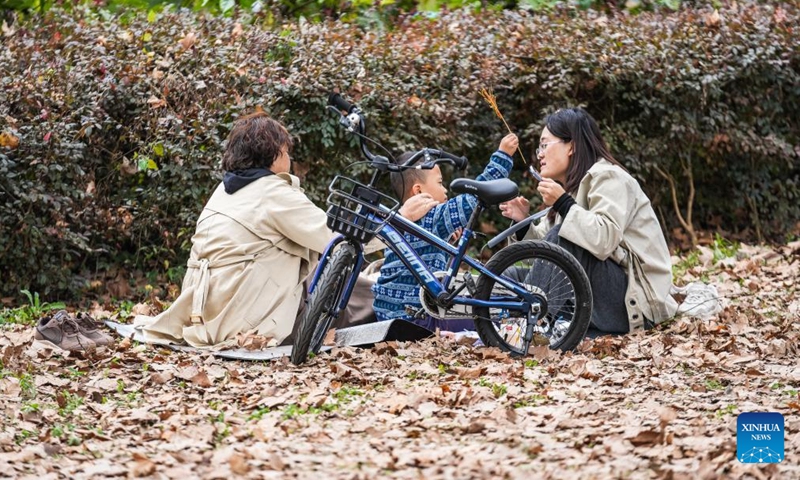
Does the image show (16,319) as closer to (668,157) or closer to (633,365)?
(633,365)

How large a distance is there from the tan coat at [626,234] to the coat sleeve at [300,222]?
1.28 m

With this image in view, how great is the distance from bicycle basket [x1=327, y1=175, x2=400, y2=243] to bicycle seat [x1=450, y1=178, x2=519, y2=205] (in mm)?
341

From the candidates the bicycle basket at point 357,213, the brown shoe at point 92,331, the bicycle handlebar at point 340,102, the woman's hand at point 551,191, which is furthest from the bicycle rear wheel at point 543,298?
the brown shoe at point 92,331

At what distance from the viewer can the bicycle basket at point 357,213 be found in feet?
17.0

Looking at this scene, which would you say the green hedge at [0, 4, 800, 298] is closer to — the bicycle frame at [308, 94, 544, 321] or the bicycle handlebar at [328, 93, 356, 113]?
the bicycle handlebar at [328, 93, 356, 113]

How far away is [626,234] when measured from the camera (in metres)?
5.93

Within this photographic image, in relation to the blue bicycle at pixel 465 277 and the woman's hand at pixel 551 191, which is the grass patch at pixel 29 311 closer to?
the blue bicycle at pixel 465 277

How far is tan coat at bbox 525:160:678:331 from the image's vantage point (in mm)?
5656

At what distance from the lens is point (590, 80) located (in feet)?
29.6

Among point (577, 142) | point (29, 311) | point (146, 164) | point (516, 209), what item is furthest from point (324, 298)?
point (29, 311)

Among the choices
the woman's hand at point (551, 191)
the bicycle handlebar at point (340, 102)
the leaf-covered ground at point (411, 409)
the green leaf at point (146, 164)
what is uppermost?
the bicycle handlebar at point (340, 102)

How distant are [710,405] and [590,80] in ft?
16.7

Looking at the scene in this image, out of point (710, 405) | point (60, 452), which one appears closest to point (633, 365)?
point (710, 405)

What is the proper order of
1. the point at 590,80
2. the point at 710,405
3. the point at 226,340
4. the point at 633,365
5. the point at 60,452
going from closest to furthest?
the point at 60,452 → the point at 710,405 → the point at 633,365 → the point at 226,340 → the point at 590,80
